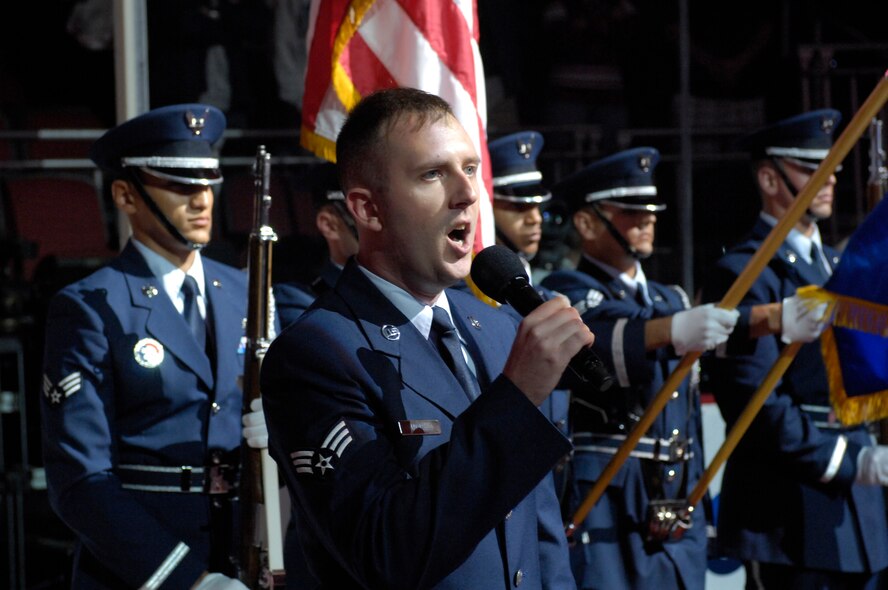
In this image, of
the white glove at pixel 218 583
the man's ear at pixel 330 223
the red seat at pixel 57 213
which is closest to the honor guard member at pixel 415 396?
the white glove at pixel 218 583

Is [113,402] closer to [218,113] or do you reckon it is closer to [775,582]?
[218,113]

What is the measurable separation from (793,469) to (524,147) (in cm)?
164

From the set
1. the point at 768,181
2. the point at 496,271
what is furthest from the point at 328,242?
the point at 496,271

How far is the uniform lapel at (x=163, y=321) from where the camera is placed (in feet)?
11.7

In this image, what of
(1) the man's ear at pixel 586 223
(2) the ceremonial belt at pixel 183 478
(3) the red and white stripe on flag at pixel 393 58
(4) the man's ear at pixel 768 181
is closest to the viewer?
(2) the ceremonial belt at pixel 183 478

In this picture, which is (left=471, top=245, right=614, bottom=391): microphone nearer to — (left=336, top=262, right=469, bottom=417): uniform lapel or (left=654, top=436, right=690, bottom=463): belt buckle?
(left=336, top=262, right=469, bottom=417): uniform lapel

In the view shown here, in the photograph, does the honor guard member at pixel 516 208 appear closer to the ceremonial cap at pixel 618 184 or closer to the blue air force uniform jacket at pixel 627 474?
the ceremonial cap at pixel 618 184

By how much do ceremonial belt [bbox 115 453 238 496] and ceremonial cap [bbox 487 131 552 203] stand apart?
72.4 inches

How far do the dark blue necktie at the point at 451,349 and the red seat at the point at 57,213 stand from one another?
618 centimetres

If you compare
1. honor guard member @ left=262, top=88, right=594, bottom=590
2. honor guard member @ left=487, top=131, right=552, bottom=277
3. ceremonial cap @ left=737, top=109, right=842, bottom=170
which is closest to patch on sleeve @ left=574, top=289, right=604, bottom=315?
honor guard member @ left=487, top=131, right=552, bottom=277

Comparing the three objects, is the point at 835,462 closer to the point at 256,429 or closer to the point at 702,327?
the point at 702,327

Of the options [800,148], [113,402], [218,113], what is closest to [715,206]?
[800,148]

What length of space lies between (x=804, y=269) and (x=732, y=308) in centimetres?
75

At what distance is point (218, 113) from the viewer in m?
4.09
